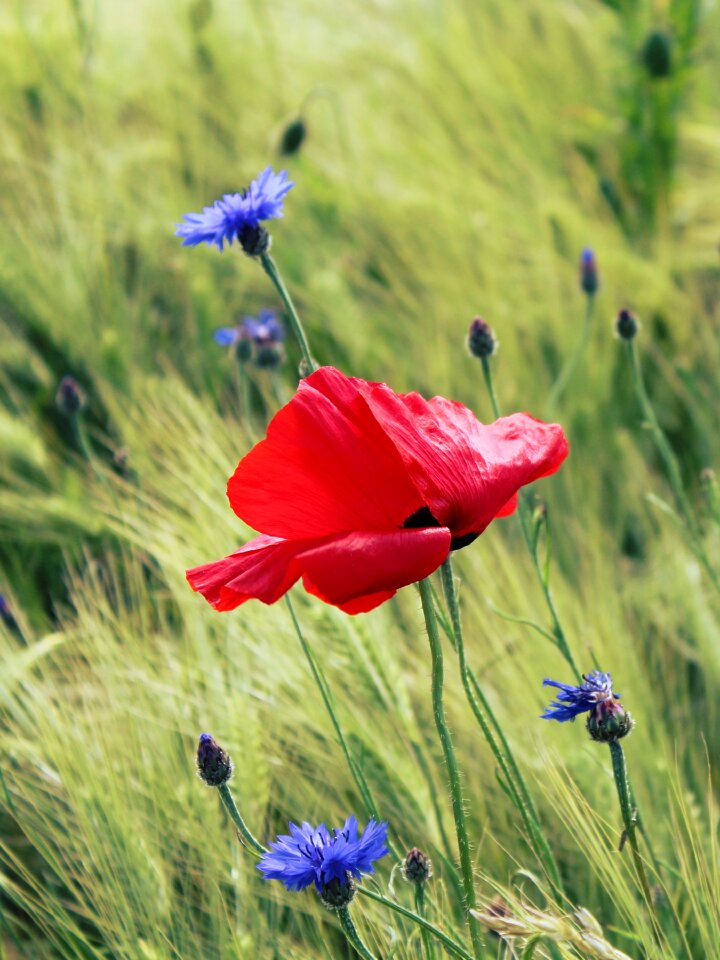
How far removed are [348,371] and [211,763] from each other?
0.97 metres

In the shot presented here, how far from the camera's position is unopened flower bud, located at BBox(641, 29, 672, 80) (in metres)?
1.96

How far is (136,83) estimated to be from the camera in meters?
2.32

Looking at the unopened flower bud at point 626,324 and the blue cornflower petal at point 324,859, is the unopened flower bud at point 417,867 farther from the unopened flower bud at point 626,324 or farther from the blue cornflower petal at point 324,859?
the unopened flower bud at point 626,324

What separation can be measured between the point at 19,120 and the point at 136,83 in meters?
0.25

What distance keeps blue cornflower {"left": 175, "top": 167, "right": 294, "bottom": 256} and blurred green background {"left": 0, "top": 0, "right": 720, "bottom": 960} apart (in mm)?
294

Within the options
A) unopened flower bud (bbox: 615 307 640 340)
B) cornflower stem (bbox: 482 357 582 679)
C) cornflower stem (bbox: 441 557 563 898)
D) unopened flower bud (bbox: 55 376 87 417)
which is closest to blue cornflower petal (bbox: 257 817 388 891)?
cornflower stem (bbox: 441 557 563 898)

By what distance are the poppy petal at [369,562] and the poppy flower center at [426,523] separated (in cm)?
8

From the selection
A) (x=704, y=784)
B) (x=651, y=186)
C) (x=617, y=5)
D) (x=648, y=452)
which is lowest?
(x=704, y=784)

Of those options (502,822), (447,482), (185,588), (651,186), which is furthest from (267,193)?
(651,186)

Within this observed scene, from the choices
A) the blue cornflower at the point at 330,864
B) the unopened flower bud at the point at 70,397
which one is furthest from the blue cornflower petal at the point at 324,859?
the unopened flower bud at the point at 70,397

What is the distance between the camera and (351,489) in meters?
0.67

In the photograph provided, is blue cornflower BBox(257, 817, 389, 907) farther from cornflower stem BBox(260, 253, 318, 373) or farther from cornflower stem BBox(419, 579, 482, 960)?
cornflower stem BBox(260, 253, 318, 373)

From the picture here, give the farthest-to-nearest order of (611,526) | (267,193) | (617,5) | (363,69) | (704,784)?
(363,69)
(617,5)
(611,526)
(704,784)
(267,193)

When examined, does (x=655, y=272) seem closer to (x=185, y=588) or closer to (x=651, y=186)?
(x=651, y=186)
